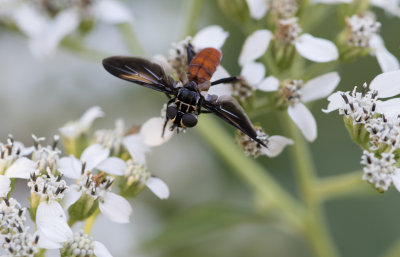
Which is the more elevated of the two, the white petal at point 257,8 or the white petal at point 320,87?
the white petal at point 257,8

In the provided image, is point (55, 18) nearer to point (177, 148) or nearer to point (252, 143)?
point (177, 148)

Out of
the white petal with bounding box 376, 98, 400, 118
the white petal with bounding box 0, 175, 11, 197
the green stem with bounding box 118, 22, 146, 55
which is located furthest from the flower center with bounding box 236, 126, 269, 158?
the green stem with bounding box 118, 22, 146, 55

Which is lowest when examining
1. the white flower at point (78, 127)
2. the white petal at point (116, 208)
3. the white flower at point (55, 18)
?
the white petal at point (116, 208)

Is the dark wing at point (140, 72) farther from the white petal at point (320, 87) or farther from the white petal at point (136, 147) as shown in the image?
the white petal at point (320, 87)

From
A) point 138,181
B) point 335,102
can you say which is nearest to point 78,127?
point 138,181

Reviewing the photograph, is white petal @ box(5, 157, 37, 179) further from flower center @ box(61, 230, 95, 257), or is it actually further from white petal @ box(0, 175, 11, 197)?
flower center @ box(61, 230, 95, 257)

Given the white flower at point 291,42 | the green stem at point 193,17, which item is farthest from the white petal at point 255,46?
the green stem at point 193,17
